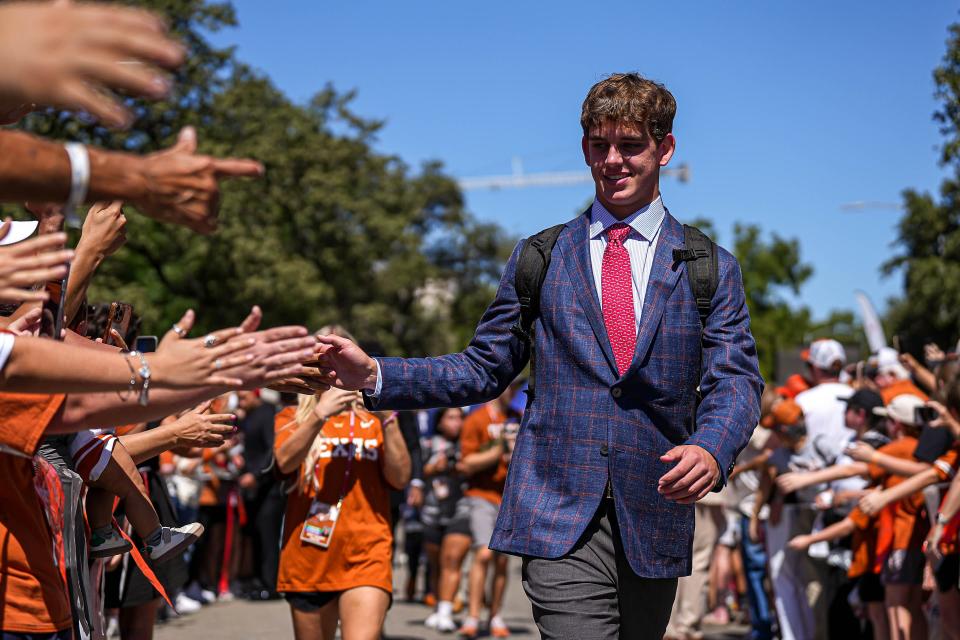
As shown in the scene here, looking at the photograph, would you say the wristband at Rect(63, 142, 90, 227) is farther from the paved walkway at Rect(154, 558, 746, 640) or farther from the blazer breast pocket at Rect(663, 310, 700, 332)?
the paved walkway at Rect(154, 558, 746, 640)

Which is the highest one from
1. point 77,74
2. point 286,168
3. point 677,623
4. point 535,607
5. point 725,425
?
point 286,168

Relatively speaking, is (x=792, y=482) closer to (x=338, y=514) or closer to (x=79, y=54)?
(x=338, y=514)

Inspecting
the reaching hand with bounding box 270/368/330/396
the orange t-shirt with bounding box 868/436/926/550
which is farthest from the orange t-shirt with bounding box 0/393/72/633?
the orange t-shirt with bounding box 868/436/926/550

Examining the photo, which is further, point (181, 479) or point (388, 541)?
point (181, 479)

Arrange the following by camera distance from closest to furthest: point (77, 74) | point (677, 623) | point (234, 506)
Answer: point (77, 74)
point (677, 623)
point (234, 506)

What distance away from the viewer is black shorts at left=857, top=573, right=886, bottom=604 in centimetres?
903

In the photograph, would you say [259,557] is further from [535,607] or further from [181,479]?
[535,607]

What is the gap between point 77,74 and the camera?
2.38 meters

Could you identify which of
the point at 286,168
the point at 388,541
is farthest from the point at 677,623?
the point at 286,168

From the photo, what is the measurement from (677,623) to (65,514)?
837cm

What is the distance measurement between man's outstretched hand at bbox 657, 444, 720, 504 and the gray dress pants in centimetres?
34

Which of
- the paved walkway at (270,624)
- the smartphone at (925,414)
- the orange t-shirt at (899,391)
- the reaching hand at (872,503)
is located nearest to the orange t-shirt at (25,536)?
the reaching hand at (872,503)

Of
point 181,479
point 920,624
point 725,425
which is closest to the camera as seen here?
point 725,425

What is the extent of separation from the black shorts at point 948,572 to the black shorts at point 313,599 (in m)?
3.62
